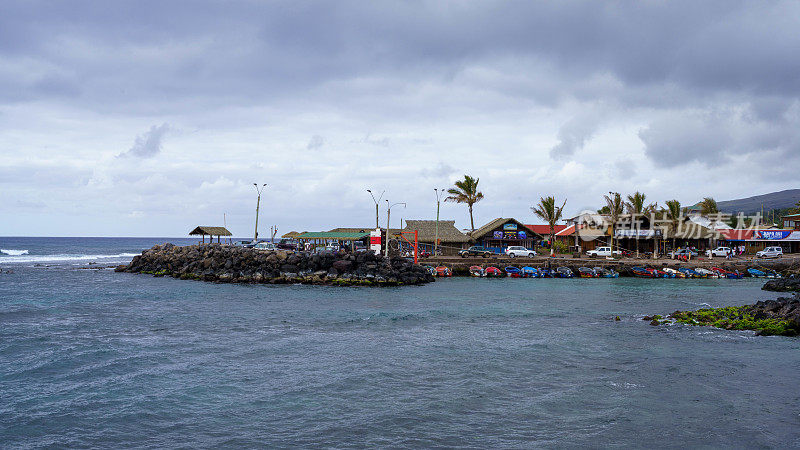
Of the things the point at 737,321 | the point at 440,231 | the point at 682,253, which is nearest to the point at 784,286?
the point at 737,321

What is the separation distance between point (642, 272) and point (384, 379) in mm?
53993

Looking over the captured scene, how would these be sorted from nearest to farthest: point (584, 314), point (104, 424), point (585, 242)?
point (104, 424) < point (584, 314) < point (585, 242)

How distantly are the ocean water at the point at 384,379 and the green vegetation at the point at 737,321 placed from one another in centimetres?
112

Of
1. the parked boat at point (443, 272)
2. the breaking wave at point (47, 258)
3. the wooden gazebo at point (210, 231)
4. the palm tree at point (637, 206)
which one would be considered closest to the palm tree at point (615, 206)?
the palm tree at point (637, 206)

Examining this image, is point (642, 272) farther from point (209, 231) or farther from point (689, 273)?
point (209, 231)

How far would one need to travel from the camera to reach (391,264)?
175 ft

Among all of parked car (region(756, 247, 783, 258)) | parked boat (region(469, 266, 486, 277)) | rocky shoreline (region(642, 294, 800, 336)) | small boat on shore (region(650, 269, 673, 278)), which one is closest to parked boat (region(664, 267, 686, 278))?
small boat on shore (region(650, 269, 673, 278))

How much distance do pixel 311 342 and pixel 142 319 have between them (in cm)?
1258

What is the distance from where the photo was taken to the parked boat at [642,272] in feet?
202

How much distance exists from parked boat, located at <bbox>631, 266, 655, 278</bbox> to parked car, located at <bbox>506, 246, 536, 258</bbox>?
13.0 meters

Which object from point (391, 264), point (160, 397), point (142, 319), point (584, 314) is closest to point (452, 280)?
point (391, 264)

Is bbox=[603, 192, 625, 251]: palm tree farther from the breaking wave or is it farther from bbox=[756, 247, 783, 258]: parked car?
the breaking wave

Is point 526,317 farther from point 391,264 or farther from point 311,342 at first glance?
point 391,264

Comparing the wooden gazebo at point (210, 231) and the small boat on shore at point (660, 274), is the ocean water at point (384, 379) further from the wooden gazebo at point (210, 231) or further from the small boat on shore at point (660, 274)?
the wooden gazebo at point (210, 231)
